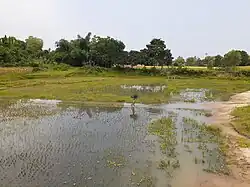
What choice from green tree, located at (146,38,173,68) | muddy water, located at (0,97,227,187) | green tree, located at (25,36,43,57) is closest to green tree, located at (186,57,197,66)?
green tree, located at (146,38,173,68)

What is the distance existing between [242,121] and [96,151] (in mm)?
10057

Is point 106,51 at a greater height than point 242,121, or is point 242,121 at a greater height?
point 106,51

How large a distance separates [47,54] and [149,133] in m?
60.4

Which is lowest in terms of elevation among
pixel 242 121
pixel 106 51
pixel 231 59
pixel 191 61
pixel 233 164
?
pixel 233 164

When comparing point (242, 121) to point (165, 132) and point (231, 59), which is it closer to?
point (165, 132)

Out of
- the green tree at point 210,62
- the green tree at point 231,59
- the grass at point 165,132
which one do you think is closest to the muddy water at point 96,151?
the grass at point 165,132

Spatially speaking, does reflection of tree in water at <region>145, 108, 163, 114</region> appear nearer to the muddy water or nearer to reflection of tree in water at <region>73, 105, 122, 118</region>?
the muddy water

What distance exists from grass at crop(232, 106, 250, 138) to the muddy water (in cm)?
210

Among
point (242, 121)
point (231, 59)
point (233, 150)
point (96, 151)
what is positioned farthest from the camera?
point (231, 59)

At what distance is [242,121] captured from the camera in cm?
1709

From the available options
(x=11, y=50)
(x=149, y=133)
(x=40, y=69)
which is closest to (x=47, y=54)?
(x=11, y=50)

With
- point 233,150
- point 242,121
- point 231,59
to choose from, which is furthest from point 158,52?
point 233,150

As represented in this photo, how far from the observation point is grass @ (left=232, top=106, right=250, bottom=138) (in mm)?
15352

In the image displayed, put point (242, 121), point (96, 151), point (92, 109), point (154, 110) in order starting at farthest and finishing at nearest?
1. point (92, 109)
2. point (154, 110)
3. point (242, 121)
4. point (96, 151)
